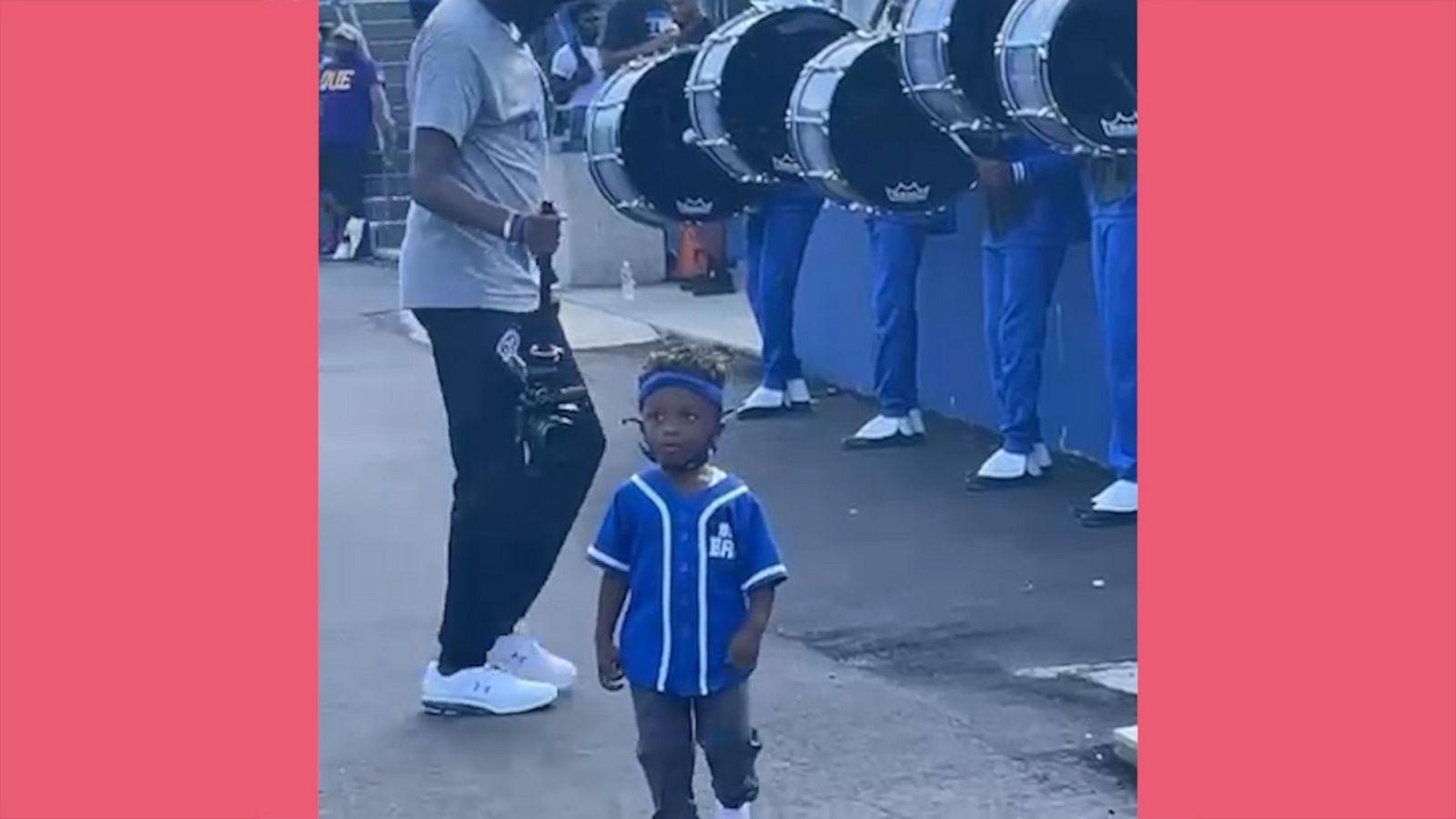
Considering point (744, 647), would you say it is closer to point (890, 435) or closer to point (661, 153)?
point (890, 435)

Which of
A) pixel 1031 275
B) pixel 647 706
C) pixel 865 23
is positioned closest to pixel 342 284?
pixel 865 23

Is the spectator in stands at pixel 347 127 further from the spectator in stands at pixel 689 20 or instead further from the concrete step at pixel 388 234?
the spectator in stands at pixel 689 20

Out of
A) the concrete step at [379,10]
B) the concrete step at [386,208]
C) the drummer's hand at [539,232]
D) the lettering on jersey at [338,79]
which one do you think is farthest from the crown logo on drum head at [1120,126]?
the concrete step at [379,10]

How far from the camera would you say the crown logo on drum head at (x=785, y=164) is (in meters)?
9.92

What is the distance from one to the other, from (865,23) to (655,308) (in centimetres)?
452

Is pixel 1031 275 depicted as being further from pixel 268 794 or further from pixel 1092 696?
pixel 268 794

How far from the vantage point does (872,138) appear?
30.1 ft

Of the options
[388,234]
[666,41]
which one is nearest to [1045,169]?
[666,41]

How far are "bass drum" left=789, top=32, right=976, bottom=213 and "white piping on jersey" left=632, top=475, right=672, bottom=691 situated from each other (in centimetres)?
433

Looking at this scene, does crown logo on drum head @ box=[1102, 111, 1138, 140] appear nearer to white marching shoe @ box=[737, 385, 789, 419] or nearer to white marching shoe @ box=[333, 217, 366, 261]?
white marching shoe @ box=[737, 385, 789, 419]

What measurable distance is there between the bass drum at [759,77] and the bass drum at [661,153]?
1.78 feet

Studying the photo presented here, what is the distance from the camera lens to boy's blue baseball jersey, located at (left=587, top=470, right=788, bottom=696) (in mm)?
4852

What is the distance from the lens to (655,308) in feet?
47.9

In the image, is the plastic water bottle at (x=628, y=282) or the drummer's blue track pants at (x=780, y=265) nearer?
the drummer's blue track pants at (x=780, y=265)
